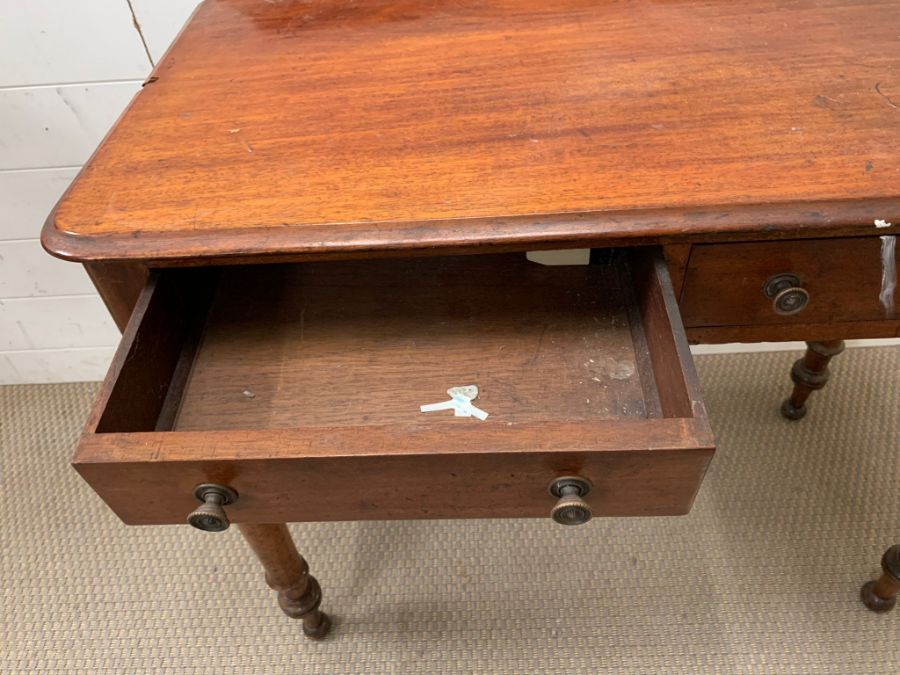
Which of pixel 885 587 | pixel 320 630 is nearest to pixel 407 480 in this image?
pixel 320 630

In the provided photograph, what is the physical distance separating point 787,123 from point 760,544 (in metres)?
0.70

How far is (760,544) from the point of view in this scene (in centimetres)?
107

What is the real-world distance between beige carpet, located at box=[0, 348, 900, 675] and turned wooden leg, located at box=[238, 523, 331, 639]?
0.39 ft

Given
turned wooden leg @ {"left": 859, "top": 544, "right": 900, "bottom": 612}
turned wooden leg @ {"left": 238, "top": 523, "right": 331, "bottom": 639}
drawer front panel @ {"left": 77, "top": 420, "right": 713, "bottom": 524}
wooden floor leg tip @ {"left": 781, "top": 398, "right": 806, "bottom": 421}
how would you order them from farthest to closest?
wooden floor leg tip @ {"left": 781, "top": 398, "right": 806, "bottom": 421} < turned wooden leg @ {"left": 859, "top": 544, "right": 900, "bottom": 612} < turned wooden leg @ {"left": 238, "top": 523, "right": 331, "bottom": 639} < drawer front panel @ {"left": 77, "top": 420, "right": 713, "bottom": 524}

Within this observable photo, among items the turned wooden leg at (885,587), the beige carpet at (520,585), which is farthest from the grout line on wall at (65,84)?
the turned wooden leg at (885,587)

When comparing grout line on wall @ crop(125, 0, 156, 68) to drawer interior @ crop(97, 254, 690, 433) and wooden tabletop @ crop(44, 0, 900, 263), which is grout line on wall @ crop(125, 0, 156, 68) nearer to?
wooden tabletop @ crop(44, 0, 900, 263)

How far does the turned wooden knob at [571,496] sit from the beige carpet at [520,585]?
53 cm

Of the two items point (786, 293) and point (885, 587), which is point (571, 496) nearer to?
point (786, 293)

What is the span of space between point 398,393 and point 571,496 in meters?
0.22

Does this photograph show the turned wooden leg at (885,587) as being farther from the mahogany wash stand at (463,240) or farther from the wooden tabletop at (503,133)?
the wooden tabletop at (503,133)

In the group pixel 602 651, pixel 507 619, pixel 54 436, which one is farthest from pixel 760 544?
pixel 54 436

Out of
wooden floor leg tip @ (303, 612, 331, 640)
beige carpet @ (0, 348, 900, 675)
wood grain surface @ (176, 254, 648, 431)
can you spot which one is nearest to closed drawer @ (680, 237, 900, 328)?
wood grain surface @ (176, 254, 648, 431)

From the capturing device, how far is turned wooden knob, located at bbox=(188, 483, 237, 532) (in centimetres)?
52

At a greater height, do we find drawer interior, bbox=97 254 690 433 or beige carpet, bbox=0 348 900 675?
drawer interior, bbox=97 254 690 433
